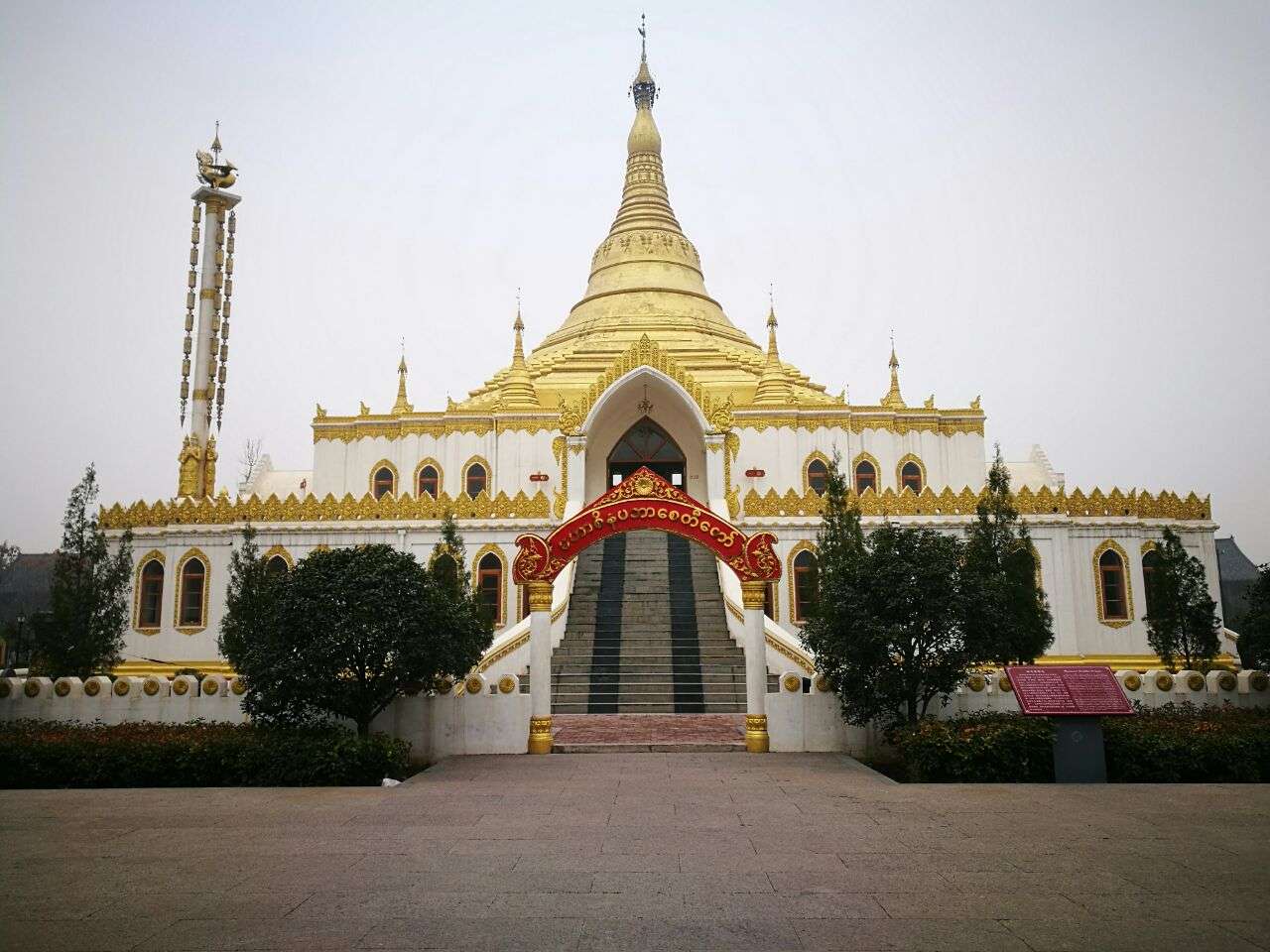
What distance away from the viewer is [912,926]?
23.5ft

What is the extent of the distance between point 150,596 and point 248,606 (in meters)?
9.85

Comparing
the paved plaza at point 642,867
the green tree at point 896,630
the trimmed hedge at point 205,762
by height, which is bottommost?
the paved plaza at point 642,867

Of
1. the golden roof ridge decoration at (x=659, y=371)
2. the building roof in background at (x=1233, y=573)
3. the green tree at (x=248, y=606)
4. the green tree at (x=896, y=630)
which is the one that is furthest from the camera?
the building roof in background at (x=1233, y=573)

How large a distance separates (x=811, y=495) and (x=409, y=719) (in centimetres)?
1496

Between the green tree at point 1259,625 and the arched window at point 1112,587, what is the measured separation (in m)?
8.72

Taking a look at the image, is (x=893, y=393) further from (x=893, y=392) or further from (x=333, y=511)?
(x=333, y=511)

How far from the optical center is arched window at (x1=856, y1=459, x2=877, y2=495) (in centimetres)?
3462

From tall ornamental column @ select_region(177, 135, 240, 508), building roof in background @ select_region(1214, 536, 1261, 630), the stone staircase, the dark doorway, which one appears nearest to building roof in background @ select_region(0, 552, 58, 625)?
tall ornamental column @ select_region(177, 135, 240, 508)

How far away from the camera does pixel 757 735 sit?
16.8 meters

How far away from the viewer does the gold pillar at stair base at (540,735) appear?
1677 cm

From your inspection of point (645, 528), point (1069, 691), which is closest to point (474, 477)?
point (645, 528)

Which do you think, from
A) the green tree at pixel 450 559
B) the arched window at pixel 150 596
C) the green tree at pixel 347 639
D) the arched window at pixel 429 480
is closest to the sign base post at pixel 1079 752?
the green tree at pixel 347 639

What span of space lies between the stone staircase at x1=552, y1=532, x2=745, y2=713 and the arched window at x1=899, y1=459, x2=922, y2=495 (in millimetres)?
9479

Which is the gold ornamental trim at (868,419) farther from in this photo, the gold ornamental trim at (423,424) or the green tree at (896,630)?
the green tree at (896,630)
